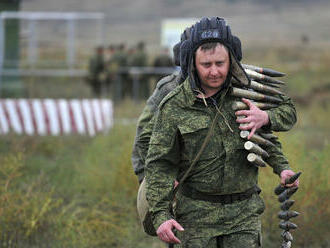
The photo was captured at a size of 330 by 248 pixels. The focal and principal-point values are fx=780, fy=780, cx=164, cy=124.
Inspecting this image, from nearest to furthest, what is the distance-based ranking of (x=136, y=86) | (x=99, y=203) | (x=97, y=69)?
(x=99, y=203)
(x=136, y=86)
(x=97, y=69)

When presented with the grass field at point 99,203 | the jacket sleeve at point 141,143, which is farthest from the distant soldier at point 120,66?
the jacket sleeve at point 141,143

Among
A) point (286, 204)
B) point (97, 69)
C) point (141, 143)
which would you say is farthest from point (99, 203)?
point (97, 69)

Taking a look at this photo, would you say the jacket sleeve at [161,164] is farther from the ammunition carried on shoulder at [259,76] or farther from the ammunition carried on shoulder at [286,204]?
the ammunition carried on shoulder at [286,204]

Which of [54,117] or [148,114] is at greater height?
[148,114]

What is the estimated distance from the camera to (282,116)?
4.30 m

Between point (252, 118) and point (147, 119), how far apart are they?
1129 millimetres

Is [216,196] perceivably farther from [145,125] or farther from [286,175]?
[145,125]

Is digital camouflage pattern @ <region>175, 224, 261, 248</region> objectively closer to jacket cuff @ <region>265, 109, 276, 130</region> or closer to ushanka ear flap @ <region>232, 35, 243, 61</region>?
jacket cuff @ <region>265, 109, 276, 130</region>

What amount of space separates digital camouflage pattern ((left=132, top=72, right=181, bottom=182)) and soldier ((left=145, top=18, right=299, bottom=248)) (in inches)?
22.5

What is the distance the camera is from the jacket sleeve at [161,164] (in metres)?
4.11

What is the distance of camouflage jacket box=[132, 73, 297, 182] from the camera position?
168 inches

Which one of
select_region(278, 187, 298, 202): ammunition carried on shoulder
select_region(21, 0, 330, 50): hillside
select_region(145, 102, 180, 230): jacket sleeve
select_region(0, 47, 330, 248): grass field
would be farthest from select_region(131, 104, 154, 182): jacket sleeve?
select_region(21, 0, 330, 50): hillside

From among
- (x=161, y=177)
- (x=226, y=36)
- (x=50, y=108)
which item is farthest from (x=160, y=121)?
(x=50, y=108)

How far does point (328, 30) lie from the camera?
67125 millimetres
